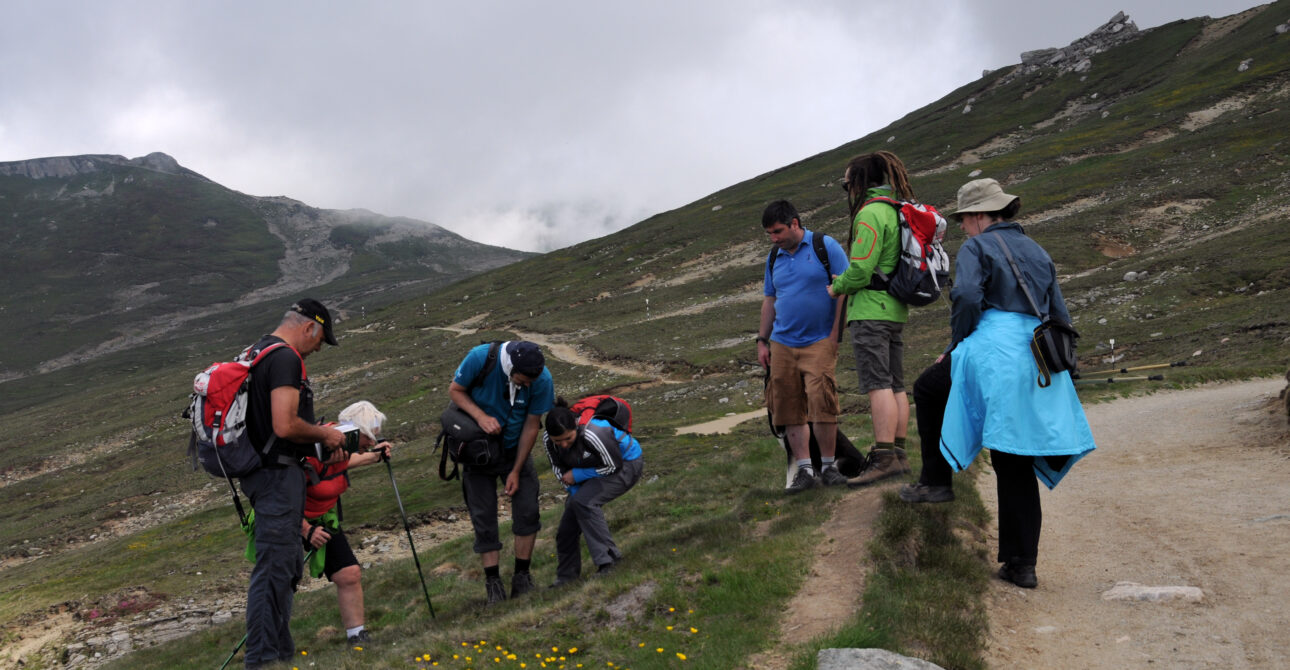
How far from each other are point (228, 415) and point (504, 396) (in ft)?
8.63

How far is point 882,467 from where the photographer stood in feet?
28.6

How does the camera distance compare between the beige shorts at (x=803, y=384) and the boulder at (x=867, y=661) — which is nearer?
the boulder at (x=867, y=661)

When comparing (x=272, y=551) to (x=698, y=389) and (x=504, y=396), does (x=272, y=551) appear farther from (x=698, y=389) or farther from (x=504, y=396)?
(x=698, y=389)

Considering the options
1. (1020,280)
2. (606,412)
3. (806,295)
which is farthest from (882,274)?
(606,412)

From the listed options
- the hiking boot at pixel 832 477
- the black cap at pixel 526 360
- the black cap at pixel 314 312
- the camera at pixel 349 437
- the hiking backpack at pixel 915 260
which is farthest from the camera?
the hiking boot at pixel 832 477

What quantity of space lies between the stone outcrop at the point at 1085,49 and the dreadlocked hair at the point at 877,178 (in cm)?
13944

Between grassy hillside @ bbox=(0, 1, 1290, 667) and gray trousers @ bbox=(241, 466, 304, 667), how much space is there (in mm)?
729

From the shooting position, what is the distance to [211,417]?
6.87 metres

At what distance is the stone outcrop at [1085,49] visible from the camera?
130 metres

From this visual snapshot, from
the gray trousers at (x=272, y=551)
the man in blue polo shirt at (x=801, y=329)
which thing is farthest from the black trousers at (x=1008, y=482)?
the gray trousers at (x=272, y=551)

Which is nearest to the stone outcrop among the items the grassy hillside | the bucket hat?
the grassy hillside

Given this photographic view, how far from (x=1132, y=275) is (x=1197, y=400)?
2210 centimetres

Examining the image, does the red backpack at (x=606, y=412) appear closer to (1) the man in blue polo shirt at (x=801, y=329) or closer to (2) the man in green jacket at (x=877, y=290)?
(1) the man in blue polo shirt at (x=801, y=329)

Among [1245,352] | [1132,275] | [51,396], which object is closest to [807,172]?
[1132,275]
